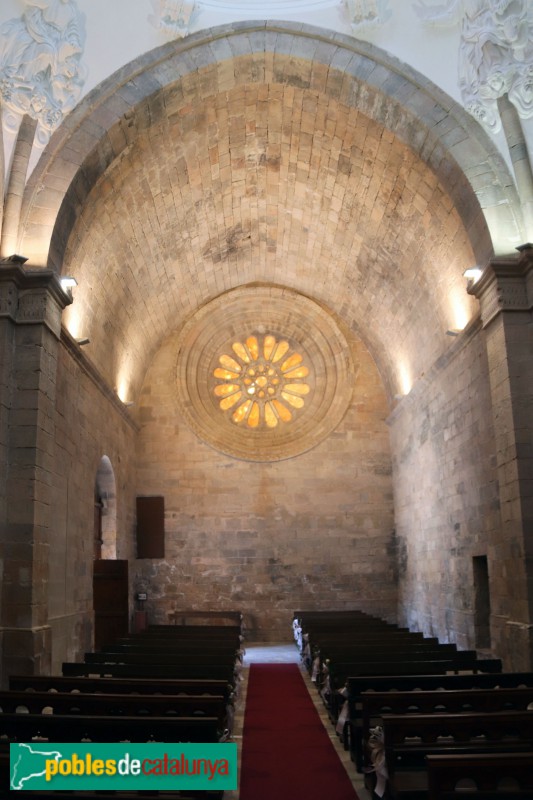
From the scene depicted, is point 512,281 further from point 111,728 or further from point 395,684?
point 111,728

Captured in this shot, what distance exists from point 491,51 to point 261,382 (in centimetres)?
1088

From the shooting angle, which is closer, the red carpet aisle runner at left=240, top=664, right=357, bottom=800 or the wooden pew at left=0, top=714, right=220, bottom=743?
the wooden pew at left=0, top=714, right=220, bottom=743

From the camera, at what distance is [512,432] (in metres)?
9.20

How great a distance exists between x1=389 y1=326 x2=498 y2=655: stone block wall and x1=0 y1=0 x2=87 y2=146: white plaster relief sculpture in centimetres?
701

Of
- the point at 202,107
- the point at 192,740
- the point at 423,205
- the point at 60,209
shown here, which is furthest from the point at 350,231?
the point at 192,740

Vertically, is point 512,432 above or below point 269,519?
above

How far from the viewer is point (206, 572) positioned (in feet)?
58.0

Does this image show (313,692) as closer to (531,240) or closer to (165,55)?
(531,240)

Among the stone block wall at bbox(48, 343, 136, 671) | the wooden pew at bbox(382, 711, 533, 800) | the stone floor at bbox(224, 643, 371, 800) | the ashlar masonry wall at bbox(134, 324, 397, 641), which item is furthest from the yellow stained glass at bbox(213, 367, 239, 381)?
the wooden pew at bbox(382, 711, 533, 800)

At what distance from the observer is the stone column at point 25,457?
8672 millimetres

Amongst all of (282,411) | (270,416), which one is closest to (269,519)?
(270,416)

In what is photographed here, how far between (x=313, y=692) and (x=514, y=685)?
4322mm

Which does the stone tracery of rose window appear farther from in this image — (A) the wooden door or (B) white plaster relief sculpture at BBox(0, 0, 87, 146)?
(B) white plaster relief sculpture at BBox(0, 0, 87, 146)

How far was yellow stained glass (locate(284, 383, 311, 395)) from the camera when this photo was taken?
1921cm
